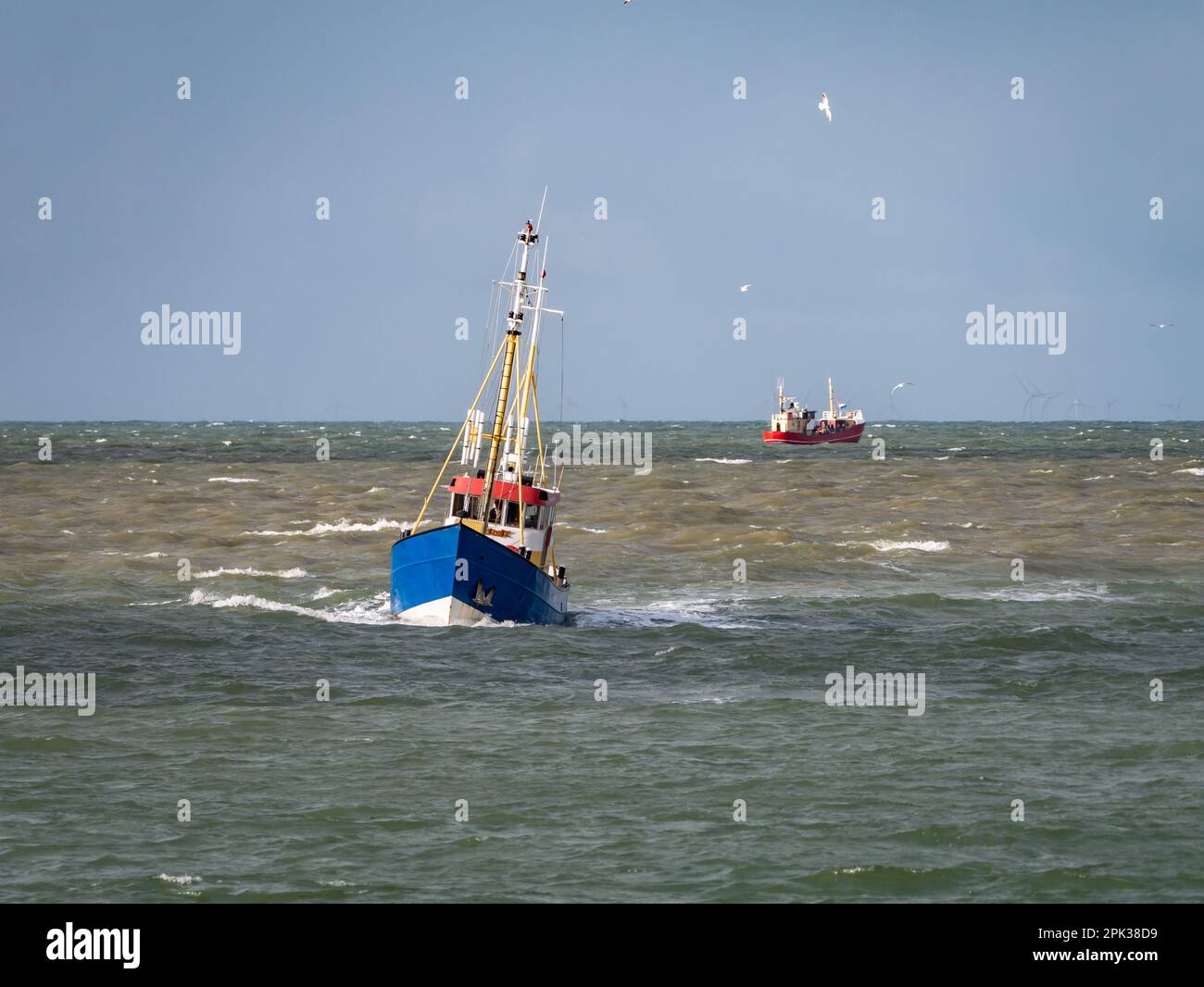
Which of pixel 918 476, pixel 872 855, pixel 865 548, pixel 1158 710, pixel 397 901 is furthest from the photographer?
pixel 918 476

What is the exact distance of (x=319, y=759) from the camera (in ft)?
70.2

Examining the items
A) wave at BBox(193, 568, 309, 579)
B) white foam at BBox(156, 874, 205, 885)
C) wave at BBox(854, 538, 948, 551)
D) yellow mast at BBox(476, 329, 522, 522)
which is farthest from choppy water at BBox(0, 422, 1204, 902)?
yellow mast at BBox(476, 329, 522, 522)

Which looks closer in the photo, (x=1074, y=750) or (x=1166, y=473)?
(x=1074, y=750)

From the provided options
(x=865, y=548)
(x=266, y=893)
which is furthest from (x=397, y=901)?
(x=865, y=548)

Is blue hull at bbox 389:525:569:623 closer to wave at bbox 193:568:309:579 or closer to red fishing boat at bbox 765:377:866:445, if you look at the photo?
wave at bbox 193:568:309:579

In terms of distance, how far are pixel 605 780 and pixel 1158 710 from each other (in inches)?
416

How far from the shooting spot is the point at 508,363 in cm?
3466

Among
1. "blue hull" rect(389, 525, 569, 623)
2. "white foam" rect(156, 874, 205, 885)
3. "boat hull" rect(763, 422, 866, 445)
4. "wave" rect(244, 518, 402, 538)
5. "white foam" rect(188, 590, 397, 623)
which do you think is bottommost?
"white foam" rect(156, 874, 205, 885)

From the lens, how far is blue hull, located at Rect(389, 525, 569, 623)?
33.0 meters

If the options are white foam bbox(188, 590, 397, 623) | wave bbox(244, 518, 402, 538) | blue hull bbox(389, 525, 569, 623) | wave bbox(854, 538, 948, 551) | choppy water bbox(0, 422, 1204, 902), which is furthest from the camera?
wave bbox(244, 518, 402, 538)

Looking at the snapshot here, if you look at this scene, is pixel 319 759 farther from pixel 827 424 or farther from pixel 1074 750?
pixel 827 424

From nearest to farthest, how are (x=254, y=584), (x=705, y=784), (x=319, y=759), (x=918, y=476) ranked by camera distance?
1. (x=705, y=784)
2. (x=319, y=759)
3. (x=254, y=584)
4. (x=918, y=476)

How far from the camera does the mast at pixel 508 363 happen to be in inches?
1352

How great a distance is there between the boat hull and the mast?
151 m
